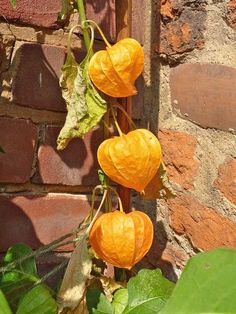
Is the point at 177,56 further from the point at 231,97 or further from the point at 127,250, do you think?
the point at 127,250

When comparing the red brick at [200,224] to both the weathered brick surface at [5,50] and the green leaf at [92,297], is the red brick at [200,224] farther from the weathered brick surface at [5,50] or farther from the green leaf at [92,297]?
the weathered brick surface at [5,50]

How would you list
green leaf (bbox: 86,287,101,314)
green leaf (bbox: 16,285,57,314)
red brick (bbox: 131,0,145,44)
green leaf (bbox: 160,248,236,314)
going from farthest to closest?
1. red brick (bbox: 131,0,145,44)
2. green leaf (bbox: 86,287,101,314)
3. green leaf (bbox: 16,285,57,314)
4. green leaf (bbox: 160,248,236,314)

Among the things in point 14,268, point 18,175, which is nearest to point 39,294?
point 14,268

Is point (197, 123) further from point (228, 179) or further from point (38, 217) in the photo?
point (38, 217)

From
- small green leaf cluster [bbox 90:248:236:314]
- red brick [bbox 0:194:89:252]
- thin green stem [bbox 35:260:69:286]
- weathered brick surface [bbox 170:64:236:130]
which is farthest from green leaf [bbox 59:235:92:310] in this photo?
small green leaf cluster [bbox 90:248:236:314]

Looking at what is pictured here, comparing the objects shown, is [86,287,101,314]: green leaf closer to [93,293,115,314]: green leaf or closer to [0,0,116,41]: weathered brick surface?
[93,293,115,314]: green leaf

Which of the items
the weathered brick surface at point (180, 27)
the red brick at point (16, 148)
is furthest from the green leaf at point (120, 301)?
the weathered brick surface at point (180, 27)
